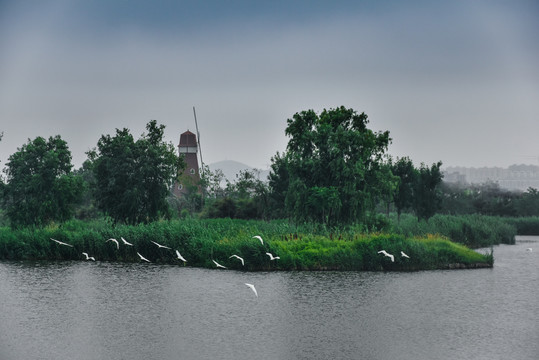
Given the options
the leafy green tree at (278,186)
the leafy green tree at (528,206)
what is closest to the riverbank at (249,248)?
the leafy green tree at (278,186)

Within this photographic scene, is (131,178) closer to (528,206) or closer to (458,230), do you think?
(458,230)

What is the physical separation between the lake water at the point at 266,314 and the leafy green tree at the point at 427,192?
17383mm

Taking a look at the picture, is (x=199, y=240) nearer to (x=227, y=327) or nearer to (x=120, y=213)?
(x=120, y=213)

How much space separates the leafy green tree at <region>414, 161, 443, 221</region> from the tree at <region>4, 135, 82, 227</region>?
27.8 m

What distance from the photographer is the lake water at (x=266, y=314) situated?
1875cm

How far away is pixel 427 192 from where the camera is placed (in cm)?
5225

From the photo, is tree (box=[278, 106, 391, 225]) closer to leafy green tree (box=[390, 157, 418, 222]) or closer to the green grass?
the green grass

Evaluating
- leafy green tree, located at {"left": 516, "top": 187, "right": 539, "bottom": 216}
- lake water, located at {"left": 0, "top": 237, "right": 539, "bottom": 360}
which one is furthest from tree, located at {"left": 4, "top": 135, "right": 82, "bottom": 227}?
leafy green tree, located at {"left": 516, "top": 187, "right": 539, "bottom": 216}

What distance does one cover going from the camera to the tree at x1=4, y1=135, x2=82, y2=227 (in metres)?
46.1

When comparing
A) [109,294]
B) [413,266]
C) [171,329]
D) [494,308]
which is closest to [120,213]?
[109,294]

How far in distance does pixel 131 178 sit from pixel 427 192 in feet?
80.4

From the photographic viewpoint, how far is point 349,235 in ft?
125

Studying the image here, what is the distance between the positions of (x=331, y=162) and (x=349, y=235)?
298 inches

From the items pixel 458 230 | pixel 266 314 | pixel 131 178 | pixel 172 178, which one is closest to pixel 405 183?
pixel 458 230
